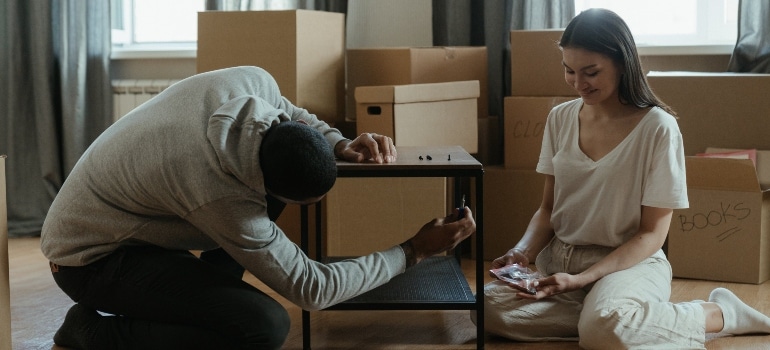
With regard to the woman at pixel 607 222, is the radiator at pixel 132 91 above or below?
above

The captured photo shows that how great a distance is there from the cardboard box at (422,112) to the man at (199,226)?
83cm

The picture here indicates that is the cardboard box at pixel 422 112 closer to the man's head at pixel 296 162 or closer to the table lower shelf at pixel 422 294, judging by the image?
the table lower shelf at pixel 422 294

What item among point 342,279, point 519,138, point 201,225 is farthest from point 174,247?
point 519,138

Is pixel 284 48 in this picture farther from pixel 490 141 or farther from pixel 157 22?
pixel 157 22

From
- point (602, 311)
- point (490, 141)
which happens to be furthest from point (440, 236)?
point (490, 141)

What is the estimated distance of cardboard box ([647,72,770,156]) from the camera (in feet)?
9.93

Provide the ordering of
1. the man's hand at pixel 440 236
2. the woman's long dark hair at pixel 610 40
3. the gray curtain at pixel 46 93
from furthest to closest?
the gray curtain at pixel 46 93 → the woman's long dark hair at pixel 610 40 → the man's hand at pixel 440 236

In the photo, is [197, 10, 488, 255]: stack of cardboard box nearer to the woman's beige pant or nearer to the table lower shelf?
the table lower shelf

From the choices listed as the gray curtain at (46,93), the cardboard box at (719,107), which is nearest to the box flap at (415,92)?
the cardboard box at (719,107)

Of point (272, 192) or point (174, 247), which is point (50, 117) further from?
point (272, 192)

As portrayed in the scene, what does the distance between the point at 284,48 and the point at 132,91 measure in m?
1.23

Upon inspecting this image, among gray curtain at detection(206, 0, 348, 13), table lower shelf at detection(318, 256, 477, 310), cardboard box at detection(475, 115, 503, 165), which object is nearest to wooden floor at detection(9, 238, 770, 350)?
table lower shelf at detection(318, 256, 477, 310)

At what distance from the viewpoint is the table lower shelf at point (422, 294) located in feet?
7.04

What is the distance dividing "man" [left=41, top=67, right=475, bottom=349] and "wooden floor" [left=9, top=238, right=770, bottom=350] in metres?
0.39
